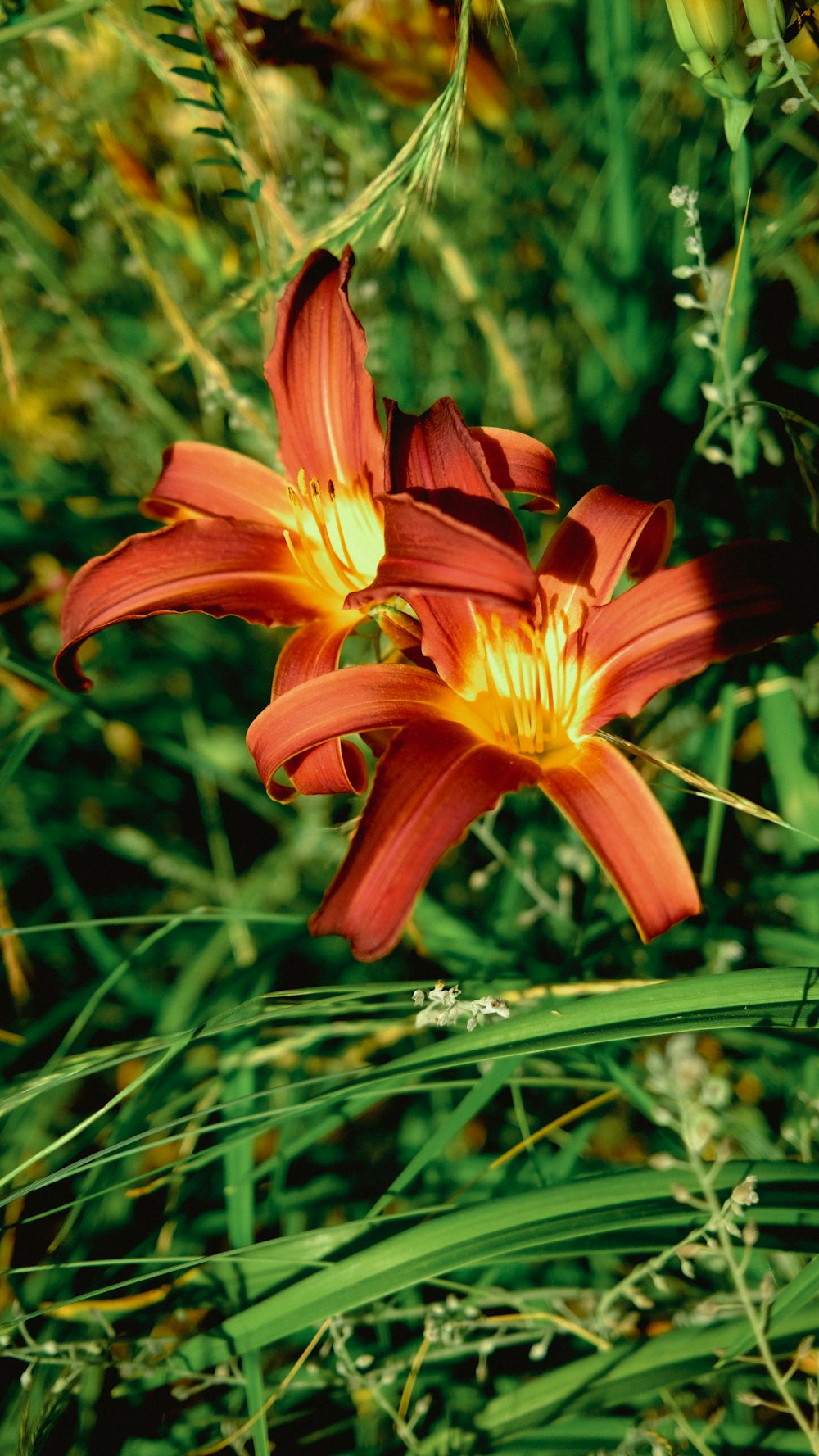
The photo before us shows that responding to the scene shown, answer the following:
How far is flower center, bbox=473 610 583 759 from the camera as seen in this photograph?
784 mm

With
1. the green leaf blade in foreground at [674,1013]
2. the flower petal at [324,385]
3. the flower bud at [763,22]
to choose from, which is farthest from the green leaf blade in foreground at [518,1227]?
the flower bud at [763,22]

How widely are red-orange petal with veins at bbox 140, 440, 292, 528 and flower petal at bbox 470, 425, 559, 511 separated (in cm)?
21

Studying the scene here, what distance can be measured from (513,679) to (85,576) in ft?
1.22

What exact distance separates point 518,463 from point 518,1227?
0.59 m

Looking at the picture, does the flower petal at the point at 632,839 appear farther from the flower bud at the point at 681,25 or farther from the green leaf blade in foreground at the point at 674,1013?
the flower bud at the point at 681,25

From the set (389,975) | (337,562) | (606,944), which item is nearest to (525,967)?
(606,944)

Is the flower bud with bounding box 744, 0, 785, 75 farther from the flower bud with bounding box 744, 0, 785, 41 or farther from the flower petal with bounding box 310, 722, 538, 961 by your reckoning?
the flower petal with bounding box 310, 722, 538, 961

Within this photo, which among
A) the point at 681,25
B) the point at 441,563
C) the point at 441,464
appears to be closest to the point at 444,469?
the point at 441,464

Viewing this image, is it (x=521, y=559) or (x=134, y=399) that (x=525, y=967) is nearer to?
(x=521, y=559)

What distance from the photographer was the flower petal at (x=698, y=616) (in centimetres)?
63

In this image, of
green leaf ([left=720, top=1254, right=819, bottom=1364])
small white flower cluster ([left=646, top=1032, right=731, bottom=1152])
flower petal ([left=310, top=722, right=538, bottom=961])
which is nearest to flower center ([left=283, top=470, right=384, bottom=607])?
flower petal ([left=310, top=722, right=538, bottom=961])

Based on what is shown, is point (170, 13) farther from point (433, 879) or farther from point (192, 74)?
point (433, 879)

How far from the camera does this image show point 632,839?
0.63 m

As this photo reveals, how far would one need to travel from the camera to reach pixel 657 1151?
110 cm
